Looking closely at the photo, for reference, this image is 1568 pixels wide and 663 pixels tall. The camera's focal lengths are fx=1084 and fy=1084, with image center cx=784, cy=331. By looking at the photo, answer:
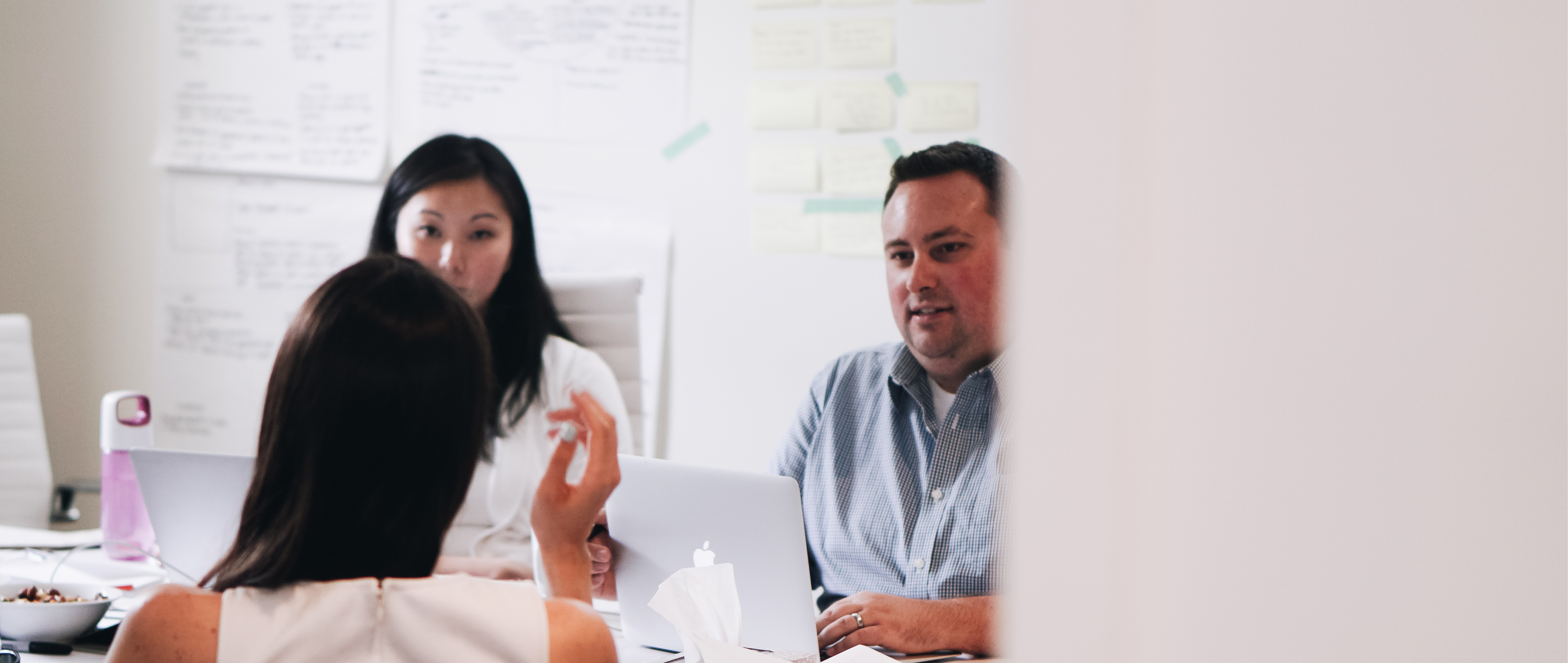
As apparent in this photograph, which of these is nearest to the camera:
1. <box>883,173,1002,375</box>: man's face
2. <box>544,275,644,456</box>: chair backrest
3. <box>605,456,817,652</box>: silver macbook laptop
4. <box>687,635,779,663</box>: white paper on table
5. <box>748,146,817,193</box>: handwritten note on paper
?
<box>687,635,779,663</box>: white paper on table

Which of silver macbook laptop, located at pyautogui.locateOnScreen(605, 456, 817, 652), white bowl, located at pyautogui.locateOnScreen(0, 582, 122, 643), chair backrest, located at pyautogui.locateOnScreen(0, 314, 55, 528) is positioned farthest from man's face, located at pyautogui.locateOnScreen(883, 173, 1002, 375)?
chair backrest, located at pyautogui.locateOnScreen(0, 314, 55, 528)

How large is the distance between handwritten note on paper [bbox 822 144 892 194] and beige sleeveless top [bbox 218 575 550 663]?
154 centimetres

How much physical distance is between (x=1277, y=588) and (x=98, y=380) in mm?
3488

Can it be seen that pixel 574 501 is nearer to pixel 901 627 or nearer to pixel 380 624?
pixel 380 624

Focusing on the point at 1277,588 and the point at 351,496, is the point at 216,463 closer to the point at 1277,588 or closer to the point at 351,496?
the point at 351,496


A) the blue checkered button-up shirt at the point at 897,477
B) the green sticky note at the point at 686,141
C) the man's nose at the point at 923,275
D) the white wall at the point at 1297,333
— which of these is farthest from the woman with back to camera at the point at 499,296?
the white wall at the point at 1297,333

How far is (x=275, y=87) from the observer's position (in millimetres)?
2887

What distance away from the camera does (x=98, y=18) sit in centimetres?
300

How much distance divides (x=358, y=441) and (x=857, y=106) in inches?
63.5

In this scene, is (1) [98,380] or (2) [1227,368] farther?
(1) [98,380]

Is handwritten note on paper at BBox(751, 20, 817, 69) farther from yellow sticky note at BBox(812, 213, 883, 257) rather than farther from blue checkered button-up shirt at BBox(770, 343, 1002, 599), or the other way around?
blue checkered button-up shirt at BBox(770, 343, 1002, 599)

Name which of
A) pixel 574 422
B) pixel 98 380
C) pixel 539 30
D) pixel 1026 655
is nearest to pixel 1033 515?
pixel 1026 655

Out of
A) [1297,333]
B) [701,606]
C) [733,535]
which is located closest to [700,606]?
[701,606]

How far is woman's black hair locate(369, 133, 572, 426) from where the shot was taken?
1.99 metres
